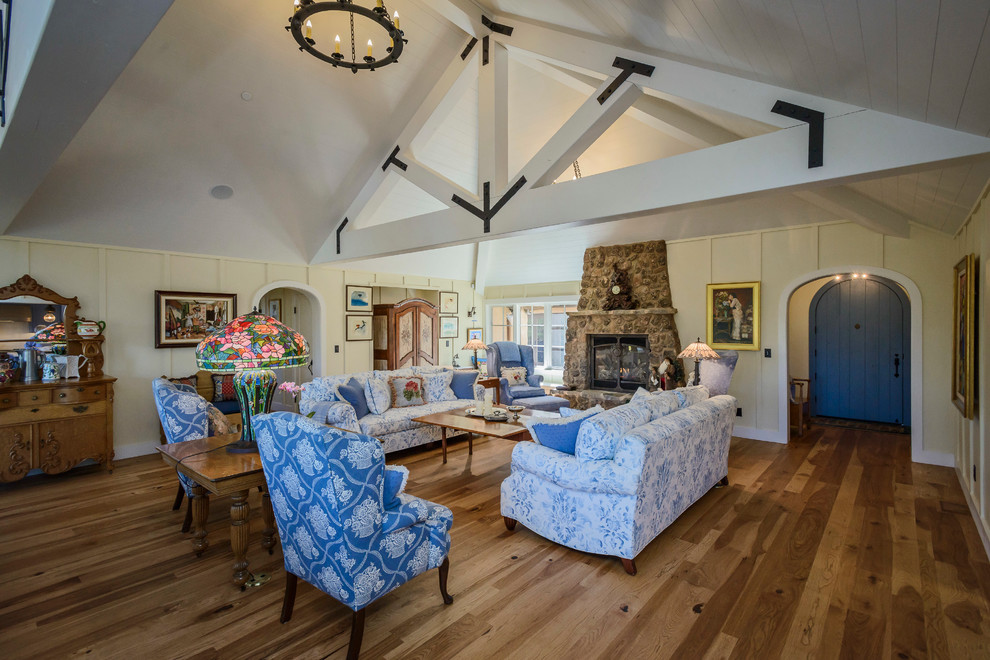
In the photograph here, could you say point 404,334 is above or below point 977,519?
above

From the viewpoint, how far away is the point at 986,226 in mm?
3012

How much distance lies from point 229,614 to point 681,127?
5189 millimetres

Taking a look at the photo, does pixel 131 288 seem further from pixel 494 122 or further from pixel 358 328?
pixel 494 122

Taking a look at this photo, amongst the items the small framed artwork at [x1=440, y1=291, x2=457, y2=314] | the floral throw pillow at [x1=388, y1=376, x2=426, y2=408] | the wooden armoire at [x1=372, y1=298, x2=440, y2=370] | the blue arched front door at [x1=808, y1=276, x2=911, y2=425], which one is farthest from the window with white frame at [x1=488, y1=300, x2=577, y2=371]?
the blue arched front door at [x1=808, y1=276, x2=911, y2=425]

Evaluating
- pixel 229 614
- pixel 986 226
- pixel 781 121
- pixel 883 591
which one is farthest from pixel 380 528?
pixel 986 226

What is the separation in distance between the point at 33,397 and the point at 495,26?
5.50 meters

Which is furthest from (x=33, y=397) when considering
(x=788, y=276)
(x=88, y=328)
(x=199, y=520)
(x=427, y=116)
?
(x=788, y=276)

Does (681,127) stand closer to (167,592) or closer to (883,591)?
(883,591)

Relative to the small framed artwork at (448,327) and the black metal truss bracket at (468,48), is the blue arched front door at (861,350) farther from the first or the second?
the black metal truss bracket at (468,48)

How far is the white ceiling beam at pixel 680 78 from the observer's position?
9.30 ft

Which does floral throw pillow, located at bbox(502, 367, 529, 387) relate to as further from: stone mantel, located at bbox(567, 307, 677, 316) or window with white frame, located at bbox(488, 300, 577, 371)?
window with white frame, located at bbox(488, 300, 577, 371)

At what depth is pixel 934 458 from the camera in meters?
4.86

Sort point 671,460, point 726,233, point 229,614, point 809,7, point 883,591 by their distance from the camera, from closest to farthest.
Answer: point 809,7 < point 229,614 < point 883,591 < point 671,460 < point 726,233

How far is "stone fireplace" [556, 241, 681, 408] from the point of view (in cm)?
670
